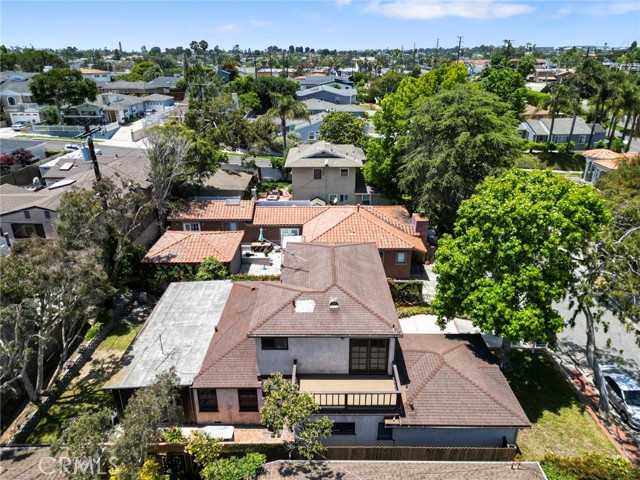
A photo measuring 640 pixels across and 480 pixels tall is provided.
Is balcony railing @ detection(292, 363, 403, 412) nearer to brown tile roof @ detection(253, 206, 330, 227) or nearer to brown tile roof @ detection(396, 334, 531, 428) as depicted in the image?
brown tile roof @ detection(396, 334, 531, 428)

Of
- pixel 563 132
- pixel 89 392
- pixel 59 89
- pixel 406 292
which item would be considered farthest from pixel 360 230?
pixel 59 89

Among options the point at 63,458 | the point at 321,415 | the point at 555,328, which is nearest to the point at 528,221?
the point at 555,328

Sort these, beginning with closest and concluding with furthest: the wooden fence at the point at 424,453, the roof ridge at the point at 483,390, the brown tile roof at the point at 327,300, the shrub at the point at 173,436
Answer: the shrub at the point at 173,436, the wooden fence at the point at 424,453, the roof ridge at the point at 483,390, the brown tile roof at the point at 327,300

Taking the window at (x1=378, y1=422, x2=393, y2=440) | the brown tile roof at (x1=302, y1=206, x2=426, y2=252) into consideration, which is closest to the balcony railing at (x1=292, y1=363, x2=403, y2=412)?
the window at (x1=378, y1=422, x2=393, y2=440)

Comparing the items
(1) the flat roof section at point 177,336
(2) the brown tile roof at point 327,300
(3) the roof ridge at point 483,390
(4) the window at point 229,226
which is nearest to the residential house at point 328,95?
(4) the window at point 229,226

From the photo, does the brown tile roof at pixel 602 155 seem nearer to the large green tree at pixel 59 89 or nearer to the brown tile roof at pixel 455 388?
the brown tile roof at pixel 455 388

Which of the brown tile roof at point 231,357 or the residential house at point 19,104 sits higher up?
the residential house at point 19,104
